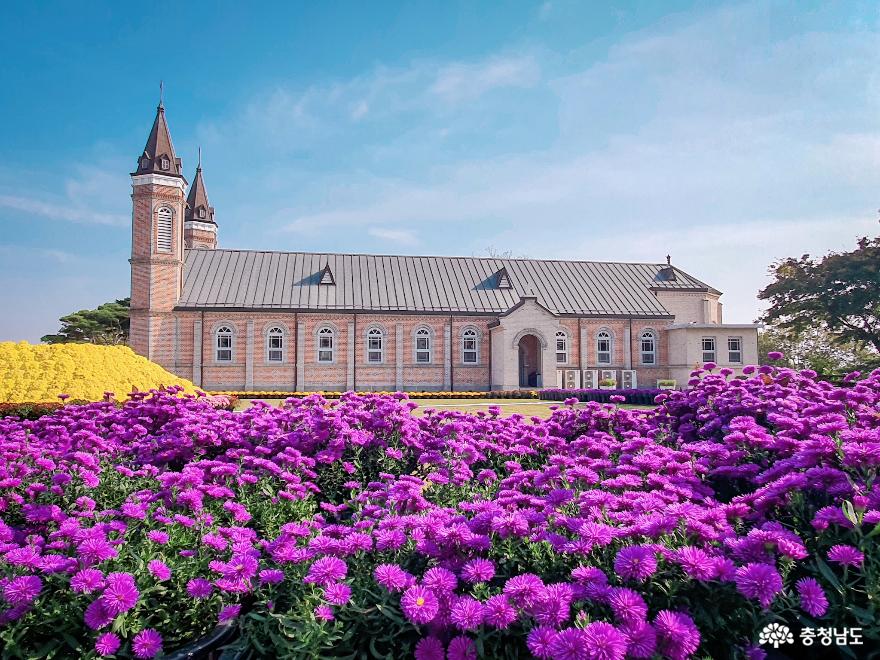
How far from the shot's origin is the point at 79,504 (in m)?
4.27

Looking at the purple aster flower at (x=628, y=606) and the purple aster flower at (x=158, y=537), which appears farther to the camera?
the purple aster flower at (x=158, y=537)

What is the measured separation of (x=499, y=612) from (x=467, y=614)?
0.12m

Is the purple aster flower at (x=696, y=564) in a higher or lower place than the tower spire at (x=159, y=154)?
lower

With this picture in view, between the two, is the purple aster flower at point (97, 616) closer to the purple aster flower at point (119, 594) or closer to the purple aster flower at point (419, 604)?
the purple aster flower at point (119, 594)

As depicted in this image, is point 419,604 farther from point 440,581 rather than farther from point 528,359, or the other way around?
point 528,359

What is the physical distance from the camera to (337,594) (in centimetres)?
235

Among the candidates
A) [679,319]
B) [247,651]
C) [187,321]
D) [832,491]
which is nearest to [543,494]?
[832,491]

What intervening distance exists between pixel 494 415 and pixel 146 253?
86.9 feet

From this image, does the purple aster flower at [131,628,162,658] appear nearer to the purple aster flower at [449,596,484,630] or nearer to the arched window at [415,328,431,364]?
the purple aster flower at [449,596,484,630]

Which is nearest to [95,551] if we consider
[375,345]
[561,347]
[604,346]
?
[375,345]

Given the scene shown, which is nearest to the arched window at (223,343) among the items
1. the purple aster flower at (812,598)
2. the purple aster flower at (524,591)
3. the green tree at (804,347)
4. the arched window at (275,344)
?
the arched window at (275,344)

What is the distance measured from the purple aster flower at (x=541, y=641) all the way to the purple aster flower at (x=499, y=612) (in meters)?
0.11

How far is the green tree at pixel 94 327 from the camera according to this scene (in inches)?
1863

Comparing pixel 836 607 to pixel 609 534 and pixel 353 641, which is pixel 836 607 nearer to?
pixel 609 534
